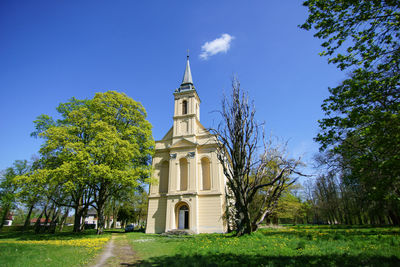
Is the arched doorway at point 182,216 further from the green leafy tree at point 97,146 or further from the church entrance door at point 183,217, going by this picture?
the green leafy tree at point 97,146

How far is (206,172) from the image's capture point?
26984mm

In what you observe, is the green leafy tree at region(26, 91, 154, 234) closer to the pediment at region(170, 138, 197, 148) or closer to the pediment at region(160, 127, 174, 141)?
the pediment at region(170, 138, 197, 148)

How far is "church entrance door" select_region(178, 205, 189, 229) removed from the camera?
25.1 metres

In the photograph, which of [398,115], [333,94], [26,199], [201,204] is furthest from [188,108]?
[398,115]

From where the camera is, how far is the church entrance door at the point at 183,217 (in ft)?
82.4

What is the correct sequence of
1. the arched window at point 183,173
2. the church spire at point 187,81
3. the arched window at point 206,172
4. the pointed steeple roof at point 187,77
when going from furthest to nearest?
1. the pointed steeple roof at point 187,77
2. the church spire at point 187,81
3. the arched window at point 183,173
4. the arched window at point 206,172

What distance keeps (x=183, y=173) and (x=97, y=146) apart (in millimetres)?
11561

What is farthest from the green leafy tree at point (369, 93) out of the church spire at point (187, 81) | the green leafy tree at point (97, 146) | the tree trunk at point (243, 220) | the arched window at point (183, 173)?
the church spire at point (187, 81)

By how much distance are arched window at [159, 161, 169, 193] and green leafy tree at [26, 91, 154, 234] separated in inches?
148

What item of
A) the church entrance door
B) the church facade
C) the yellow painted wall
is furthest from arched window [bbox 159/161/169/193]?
the church entrance door

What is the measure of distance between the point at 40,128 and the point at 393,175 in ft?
95.8

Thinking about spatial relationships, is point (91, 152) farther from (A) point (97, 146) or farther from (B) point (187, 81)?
(B) point (187, 81)

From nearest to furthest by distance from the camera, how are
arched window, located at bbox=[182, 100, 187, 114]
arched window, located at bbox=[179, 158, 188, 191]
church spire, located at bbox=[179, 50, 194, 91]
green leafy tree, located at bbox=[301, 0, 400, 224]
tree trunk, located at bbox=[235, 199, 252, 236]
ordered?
green leafy tree, located at bbox=[301, 0, 400, 224]
tree trunk, located at bbox=[235, 199, 252, 236]
arched window, located at bbox=[179, 158, 188, 191]
arched window, located at bbox=[182, 100, 187, 114]
church spire, located at bbox=[179, 50, 194, 91]

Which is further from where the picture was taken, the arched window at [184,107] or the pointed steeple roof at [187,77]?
the pointed steeple roof at [187,77]
